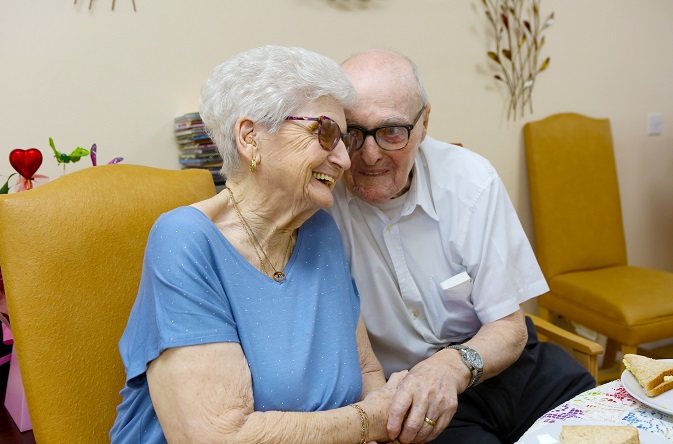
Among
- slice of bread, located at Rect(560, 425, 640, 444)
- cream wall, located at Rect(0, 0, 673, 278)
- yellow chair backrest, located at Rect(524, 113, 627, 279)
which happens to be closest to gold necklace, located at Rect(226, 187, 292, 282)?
→ slice of bread, located at Rect(560, 425, 640, 444)

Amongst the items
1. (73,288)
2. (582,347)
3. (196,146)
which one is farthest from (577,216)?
(73,288)

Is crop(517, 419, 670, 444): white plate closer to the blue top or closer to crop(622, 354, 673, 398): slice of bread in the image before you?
crop(622, 354, 673, 398): slice of bread

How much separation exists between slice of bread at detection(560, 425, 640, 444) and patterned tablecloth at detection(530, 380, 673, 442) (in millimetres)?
62

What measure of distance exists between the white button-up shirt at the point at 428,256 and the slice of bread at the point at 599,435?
2.14 ft

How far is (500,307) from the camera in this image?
161 centimetres

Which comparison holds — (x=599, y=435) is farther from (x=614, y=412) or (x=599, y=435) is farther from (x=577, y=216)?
(x=577, y=216)

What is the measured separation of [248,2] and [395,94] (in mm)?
1026

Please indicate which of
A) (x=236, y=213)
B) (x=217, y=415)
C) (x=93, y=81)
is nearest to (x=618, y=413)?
(x=217, y=415)

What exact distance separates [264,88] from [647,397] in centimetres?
91

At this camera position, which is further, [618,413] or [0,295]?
[0,295]

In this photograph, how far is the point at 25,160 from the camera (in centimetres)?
151

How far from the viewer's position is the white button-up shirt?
5.41 ft

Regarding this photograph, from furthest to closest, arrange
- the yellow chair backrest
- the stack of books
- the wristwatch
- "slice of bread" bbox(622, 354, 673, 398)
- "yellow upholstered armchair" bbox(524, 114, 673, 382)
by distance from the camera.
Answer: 1. the yellow chair backrest
2. "yellow upholstered armchair" bbox(524, 114, 673, 382)
3. the stack of books
4. the wristwatch
5. "slice of bread" bbox(622, 354, 673, 398)

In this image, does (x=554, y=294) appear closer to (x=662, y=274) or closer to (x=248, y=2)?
(x=662, y=274)
